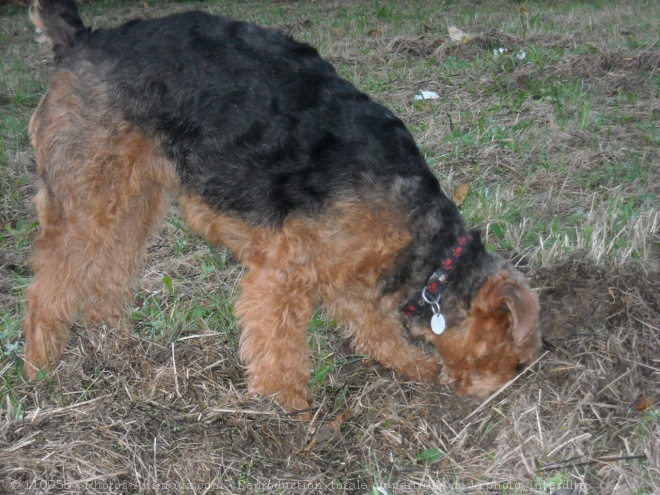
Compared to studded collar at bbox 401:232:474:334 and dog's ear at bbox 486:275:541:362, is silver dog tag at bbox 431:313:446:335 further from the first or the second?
dog's ear at bbox 486:275:541:362

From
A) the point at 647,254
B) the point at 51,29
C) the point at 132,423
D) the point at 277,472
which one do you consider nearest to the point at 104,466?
the point at 132,423

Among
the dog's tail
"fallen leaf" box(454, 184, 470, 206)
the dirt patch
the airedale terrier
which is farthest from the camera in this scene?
"fallen leaf" box(454, 184, 470, 206)

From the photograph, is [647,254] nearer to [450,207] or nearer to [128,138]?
[450,207]

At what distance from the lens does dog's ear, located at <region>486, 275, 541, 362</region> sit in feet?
9.81

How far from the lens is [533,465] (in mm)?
2961

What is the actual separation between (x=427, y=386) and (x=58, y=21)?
304 cm

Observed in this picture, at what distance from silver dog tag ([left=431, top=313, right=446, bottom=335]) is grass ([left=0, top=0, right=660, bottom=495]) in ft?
1.37

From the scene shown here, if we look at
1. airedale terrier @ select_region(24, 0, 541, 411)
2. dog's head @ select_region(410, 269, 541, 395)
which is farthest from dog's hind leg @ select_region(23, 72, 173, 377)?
dog's head @ select_region(410, 269, 541, 395)

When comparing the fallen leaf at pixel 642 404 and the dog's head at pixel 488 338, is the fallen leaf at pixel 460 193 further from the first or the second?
the fallen leaf at pixel 642 404

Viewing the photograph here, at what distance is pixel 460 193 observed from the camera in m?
5.04

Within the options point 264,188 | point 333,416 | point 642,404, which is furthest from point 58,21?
point 642,404

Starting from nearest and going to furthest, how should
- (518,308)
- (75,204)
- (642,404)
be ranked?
(518,308) → (642,404) → (75,204)

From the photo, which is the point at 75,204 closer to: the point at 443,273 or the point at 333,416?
the point at 333,416

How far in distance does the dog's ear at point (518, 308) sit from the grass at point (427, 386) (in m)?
0.33
